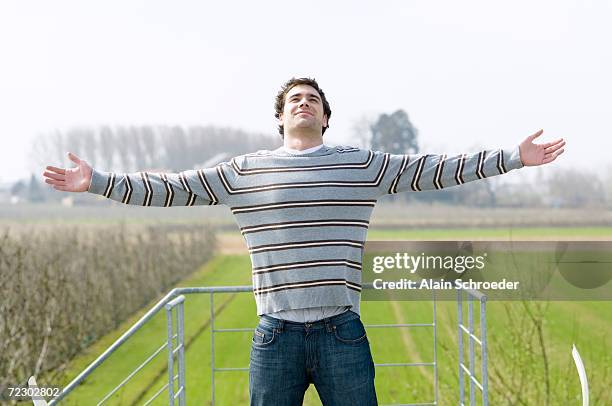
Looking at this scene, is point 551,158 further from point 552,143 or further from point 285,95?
point 285,95

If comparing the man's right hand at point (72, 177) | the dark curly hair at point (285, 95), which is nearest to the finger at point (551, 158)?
the dark curly hair at point (285, 95)

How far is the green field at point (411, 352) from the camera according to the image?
4.07m

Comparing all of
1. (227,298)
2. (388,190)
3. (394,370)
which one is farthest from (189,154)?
(388,190)

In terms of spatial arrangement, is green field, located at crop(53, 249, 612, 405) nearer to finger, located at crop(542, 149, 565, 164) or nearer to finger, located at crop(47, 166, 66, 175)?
finger, located at crop(542, 149, 565, 164)

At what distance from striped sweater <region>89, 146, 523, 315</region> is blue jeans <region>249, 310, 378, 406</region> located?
0.04 m

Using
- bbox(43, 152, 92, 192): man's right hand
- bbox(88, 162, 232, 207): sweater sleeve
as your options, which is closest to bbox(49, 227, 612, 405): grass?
bbox(88, 162, 232, 207): sweater sleeve

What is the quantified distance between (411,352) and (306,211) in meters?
8.88

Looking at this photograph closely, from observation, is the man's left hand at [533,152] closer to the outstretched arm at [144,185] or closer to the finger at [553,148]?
the finger at [553,148]

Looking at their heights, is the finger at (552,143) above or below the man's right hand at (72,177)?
above

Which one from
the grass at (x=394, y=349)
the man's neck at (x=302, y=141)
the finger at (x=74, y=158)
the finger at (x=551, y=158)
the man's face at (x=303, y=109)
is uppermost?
the man's face at (x=303, y=109)

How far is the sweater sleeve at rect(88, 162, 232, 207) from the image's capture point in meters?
1.53

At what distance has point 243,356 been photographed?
9.36 metres

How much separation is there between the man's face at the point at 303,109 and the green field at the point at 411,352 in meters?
1.60

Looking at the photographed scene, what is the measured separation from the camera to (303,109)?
5.01ft
